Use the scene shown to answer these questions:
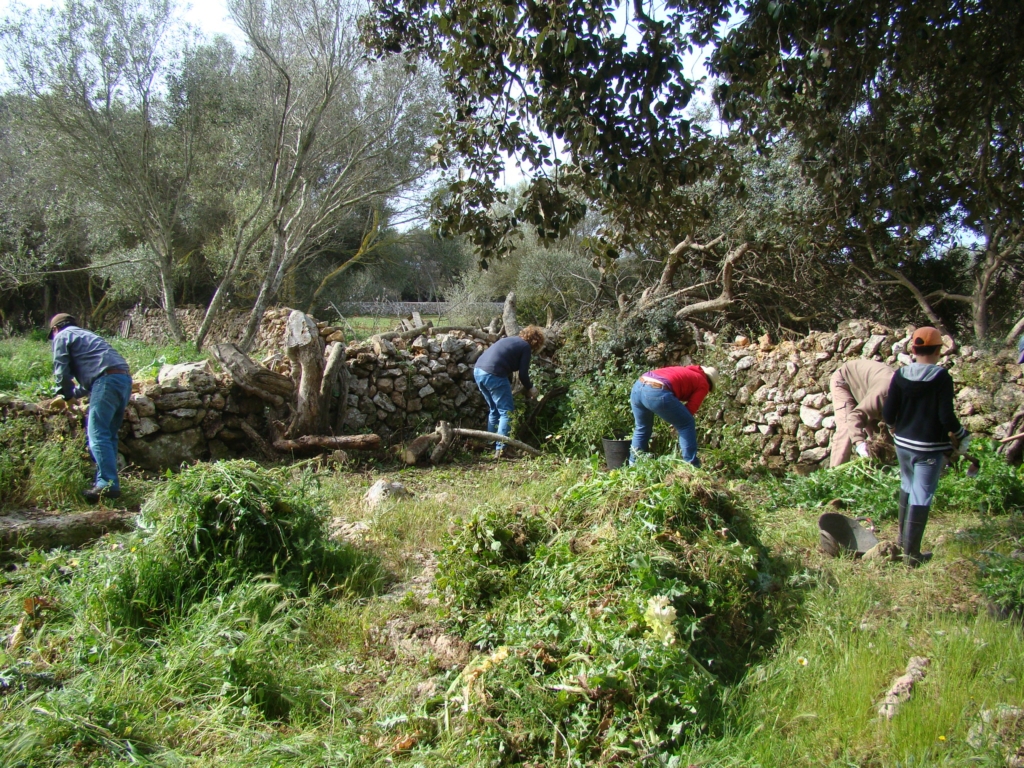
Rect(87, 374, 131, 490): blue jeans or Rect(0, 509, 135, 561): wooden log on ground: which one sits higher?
Rect(87, 374, 131, 490): blue jeans

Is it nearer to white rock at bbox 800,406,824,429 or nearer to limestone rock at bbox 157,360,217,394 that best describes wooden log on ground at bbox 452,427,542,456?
limestone rock at bbox 157,360,217,394

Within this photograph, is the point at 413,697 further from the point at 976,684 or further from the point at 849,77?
the point at 849,77

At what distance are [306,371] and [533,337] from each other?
105 inches

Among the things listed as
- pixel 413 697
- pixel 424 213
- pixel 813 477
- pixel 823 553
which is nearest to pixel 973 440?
pixel 813 477

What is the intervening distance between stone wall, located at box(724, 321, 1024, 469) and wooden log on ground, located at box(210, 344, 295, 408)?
4.97m

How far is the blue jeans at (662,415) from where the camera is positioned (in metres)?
5.63

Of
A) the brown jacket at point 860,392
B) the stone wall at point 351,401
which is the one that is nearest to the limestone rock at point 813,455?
the brown jacket at point 860,392

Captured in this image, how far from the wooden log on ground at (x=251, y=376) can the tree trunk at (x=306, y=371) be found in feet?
0.68

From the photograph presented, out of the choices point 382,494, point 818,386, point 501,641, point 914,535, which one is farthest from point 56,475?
point 818,386

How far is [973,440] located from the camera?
5621 mm

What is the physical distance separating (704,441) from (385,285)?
17.7m

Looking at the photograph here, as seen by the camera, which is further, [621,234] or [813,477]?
[813,477]

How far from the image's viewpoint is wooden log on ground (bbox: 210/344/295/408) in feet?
22.8

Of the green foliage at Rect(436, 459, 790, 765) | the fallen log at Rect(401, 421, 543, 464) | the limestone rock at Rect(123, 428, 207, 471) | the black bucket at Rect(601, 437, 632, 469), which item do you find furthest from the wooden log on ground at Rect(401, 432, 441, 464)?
the green foliage at Rect(436, 459, 790, 765)
